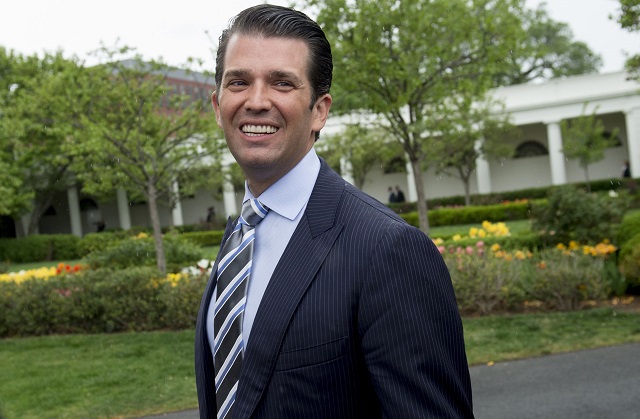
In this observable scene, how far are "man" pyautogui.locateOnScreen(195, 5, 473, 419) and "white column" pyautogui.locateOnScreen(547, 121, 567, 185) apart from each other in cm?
3369

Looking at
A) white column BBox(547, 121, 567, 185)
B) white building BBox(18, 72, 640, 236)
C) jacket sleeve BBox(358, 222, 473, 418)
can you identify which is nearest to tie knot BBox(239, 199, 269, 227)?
jacket sleeve BBox(358, 222, 473, 418)

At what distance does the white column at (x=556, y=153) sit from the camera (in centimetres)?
3366

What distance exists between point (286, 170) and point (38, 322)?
9213 mm

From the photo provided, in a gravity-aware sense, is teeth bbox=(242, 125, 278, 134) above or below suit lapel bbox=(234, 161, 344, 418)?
above

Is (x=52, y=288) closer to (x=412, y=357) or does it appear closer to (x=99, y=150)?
(x=99, y=150)

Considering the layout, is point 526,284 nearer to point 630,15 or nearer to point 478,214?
point 630,15

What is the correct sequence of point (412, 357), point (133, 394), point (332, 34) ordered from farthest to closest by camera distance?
point (332, 34), point (133, 394), point (412, 357)

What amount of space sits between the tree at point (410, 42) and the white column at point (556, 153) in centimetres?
2362

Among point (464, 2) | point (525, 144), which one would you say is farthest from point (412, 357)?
point (525, 144)

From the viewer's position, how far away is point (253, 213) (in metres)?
1.76

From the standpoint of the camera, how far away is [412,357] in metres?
1.36

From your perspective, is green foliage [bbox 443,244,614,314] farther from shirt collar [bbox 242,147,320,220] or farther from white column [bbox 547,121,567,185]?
white column [bbox 547,121,567,185]

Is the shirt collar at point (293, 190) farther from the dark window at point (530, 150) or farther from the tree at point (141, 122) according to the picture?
the dark window at point (530, 150)

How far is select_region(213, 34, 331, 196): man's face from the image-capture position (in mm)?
1660
